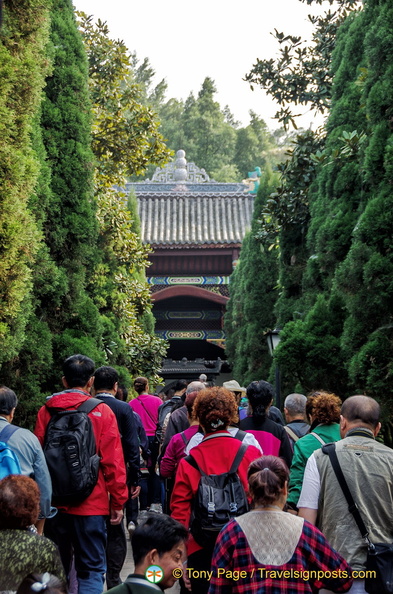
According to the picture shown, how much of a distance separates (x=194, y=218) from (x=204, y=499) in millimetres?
25966

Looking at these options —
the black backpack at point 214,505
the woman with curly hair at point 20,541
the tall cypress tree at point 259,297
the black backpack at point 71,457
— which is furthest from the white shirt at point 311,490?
the tall cypress tree at point 259,297

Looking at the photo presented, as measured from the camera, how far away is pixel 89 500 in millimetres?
5469

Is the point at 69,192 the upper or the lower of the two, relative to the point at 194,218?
upper

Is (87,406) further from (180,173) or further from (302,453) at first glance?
(180,173)

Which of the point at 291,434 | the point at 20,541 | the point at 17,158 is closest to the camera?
the point at 20,541

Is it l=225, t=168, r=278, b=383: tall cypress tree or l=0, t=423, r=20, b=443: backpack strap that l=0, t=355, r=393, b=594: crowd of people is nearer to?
l=0, t=423, r=20, b=443: backpack strap

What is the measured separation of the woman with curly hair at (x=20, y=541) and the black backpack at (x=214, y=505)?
110 centimetres

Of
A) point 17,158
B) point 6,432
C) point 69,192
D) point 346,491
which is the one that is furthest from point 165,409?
point 346,491

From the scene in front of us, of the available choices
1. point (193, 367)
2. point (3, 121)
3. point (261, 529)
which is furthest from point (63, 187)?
point (193, 367)

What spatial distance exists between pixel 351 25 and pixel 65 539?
25.5 feet

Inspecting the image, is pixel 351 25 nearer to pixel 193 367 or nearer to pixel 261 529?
pixel 261 529

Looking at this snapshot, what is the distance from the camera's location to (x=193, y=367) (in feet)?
95.7

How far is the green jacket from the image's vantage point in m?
5.18

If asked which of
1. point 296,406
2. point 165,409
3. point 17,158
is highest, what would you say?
point 17,158
